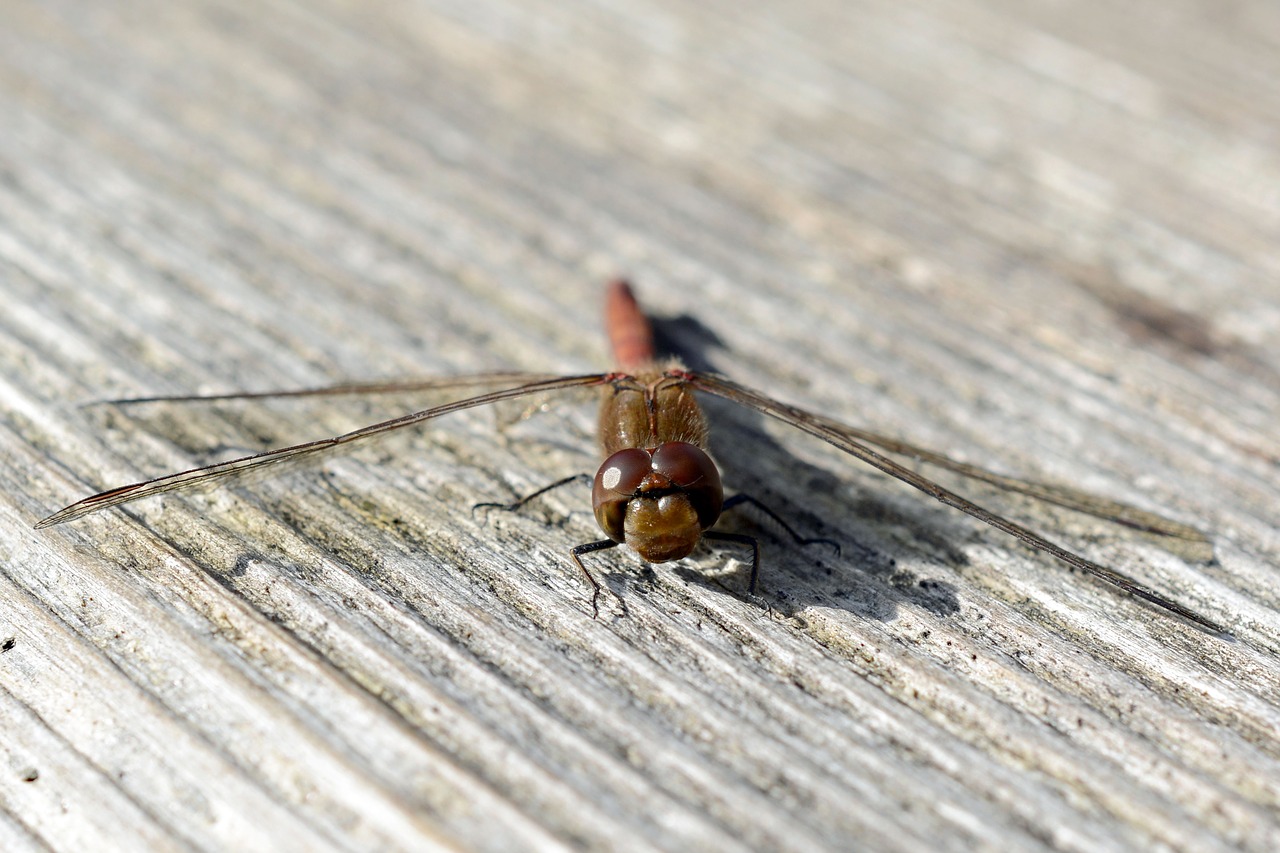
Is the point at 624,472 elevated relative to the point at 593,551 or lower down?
elevated

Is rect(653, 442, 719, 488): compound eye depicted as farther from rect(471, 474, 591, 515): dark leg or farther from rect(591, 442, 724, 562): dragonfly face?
rect(471, 474, 591, 515): dark leg

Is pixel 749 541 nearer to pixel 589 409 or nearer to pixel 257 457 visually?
pixel 589 409

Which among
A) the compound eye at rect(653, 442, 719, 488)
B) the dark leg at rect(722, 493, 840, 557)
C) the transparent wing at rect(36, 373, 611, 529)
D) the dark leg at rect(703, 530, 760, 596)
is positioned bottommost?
the transparent wing at rect(36, 373, 611, 529)

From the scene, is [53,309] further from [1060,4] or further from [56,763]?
[1060,4]

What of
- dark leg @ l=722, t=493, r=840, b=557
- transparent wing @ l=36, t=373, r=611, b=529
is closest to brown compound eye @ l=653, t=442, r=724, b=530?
dark leg @ l=722, t=493, r=840, b=557

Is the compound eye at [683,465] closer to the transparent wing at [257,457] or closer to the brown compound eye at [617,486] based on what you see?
the brown compound eye at [617,486]

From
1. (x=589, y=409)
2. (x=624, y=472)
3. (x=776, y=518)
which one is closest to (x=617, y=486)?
(x=624, y=472)

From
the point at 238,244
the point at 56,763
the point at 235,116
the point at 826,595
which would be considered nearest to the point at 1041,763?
the point at 826,595
